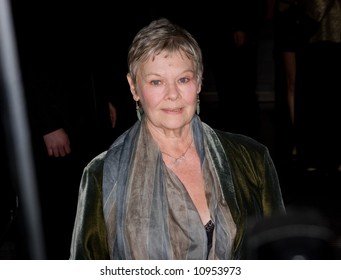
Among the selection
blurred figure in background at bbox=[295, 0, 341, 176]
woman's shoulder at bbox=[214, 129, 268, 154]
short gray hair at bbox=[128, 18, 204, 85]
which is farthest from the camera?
blurred figure in background at bbox=[295, 0, 341, 176]

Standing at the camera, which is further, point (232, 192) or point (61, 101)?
point (61, 101)

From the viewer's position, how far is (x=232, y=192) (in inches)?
86.6

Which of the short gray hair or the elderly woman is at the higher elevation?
the short gray hair

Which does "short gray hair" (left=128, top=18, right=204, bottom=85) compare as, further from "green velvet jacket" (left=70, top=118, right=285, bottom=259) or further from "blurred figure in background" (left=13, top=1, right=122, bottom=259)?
"blurred figure in background" (left=13, top=1, right=122, bottom=259)

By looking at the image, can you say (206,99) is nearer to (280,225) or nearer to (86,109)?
(86,109)

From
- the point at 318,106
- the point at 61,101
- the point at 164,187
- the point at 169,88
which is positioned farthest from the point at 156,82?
the point at 318,106

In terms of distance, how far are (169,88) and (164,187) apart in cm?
28

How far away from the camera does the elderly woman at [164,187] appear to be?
7.04ft

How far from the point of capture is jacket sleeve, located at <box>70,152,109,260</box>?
85.0 inches

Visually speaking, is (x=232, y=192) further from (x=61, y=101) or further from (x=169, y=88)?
(x=61, y=101)

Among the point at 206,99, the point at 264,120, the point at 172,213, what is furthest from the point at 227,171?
the point at 206,99

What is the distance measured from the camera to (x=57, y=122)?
3062 mm


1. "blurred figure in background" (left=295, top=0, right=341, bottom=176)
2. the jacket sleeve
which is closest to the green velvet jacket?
the jacket sleeve

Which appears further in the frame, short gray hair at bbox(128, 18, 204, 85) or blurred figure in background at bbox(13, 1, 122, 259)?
blurred figure in background at bbox(13, 1, 122, 259)
